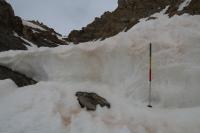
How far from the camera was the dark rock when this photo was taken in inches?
473

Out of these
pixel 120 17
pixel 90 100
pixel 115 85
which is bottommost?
pixel 90 100

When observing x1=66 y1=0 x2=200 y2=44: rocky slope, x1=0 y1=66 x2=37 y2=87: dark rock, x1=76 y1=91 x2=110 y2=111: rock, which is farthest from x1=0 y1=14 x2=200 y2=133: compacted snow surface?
x1=66 y1=0 x2=200 y2=44: rocky slope

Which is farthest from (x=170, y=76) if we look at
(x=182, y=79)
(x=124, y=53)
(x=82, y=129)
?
(x=82, y=129)

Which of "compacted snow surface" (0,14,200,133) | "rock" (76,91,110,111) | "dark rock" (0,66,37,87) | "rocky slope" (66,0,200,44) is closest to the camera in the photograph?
"compacted snow surface" (0,14,200,133)

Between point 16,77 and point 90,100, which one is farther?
point 16,77

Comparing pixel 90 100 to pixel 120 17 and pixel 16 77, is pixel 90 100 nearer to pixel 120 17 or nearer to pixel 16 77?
pixel 16 77

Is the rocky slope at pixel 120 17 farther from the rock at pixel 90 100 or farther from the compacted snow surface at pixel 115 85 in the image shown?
the rock at pixel 90 100

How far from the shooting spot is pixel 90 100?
35.1ft

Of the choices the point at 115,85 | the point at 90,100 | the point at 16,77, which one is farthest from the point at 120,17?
the point at 90,100

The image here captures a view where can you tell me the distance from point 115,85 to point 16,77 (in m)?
3.67

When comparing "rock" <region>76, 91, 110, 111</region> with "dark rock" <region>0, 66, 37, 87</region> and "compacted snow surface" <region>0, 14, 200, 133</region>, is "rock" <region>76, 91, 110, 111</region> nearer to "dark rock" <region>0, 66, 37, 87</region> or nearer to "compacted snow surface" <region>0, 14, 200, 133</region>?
"compacted snow surface" <region>0, 14, 200, 133</region>

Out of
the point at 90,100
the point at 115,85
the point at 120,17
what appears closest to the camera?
the point at 90,100

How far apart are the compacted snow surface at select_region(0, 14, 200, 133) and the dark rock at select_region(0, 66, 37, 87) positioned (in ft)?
1.59

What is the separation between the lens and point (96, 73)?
42.2 ft
